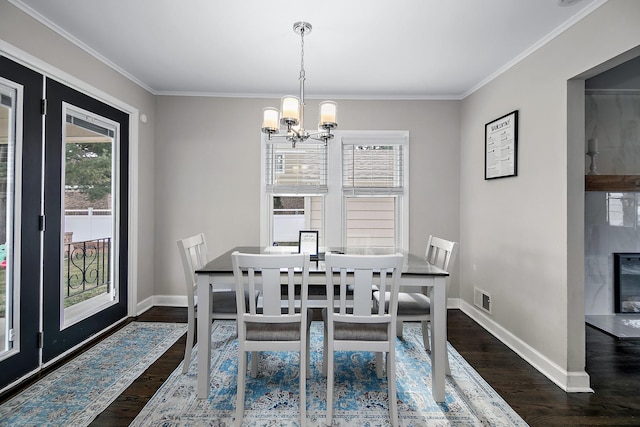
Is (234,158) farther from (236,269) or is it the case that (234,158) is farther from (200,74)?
(236,269)

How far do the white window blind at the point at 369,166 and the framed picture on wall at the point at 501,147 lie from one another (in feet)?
3.22

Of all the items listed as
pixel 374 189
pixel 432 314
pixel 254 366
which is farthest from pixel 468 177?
pixel 254 366

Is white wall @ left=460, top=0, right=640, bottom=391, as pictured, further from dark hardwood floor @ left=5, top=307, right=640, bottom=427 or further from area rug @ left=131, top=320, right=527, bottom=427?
area rug @ left=131, top=320, right=527, bottom=427

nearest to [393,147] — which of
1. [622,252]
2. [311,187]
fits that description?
[311,187]

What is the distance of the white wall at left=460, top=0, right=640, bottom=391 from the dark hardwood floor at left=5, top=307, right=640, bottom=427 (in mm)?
146

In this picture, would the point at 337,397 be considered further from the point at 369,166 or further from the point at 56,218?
the point at 369,166

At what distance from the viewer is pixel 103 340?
293cm

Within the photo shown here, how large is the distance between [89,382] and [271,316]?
1.50 meters

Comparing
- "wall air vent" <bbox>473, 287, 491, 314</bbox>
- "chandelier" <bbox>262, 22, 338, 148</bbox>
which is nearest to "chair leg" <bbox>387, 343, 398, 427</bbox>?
"chandelier" <bbox>262, 22, 338, 148</bbox>

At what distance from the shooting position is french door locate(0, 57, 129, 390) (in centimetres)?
217

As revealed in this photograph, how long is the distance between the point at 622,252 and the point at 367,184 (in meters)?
2.88

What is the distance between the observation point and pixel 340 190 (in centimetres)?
395

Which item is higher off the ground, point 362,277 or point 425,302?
point 362,277

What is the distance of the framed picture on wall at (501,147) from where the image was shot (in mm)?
2883
